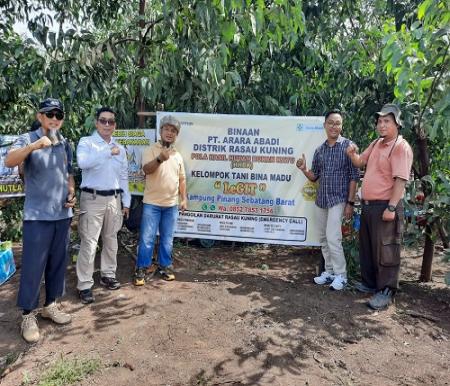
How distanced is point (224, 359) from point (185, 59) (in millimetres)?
2920

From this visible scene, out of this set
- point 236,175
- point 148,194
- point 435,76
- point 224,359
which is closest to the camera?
point 224,359

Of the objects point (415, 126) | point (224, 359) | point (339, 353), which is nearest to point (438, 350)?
point (339, 353)

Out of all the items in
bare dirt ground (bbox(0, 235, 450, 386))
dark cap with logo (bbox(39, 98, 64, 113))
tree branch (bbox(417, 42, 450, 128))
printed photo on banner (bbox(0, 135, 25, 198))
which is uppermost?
tree branch (bbox(417, 42, 450, 128))

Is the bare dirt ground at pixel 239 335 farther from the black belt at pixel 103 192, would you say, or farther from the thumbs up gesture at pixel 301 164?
the thumbs up gesture at pixel 301 164

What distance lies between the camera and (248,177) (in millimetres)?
4785

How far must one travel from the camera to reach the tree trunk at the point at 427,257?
14.9 ft

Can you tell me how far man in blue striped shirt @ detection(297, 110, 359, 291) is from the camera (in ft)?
13.9

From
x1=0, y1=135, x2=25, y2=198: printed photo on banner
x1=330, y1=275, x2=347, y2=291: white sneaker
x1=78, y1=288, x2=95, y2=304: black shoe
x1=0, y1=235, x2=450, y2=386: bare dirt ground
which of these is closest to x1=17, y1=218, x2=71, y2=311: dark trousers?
x1=0, y1=235, x2=450, y2=386: bare dirt ground

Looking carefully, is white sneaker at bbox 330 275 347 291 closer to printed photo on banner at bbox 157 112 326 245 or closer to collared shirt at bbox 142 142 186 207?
printed photo on banner at bbox 157 112 326 245

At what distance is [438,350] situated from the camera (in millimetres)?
3398

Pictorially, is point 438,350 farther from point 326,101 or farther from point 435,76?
point 326,101

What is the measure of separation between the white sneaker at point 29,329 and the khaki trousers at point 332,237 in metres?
2.78

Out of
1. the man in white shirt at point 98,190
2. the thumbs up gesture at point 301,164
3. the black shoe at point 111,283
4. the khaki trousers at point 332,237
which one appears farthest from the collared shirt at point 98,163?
the khaki trousers at point 332,237

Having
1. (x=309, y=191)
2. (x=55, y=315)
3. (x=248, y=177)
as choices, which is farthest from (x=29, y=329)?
(x=309, y=191)
